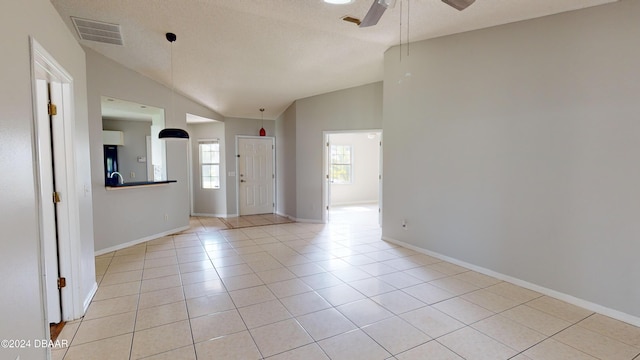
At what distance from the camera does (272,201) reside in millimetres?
7879

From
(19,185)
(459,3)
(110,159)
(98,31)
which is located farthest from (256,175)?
(459,3)

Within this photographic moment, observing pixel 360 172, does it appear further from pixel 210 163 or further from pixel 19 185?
pixel 19 185

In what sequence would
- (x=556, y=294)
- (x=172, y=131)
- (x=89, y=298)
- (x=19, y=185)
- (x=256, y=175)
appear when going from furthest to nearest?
1. (x=256, y=175)
2. (x=172, y=131)
3. (x=556, y=294)
4. (x=89, y=298)
5. (x=19, y=185)

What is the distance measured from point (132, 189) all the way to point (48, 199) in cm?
246

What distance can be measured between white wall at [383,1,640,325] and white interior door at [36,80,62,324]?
3.93m

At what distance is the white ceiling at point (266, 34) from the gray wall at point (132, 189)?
23cm

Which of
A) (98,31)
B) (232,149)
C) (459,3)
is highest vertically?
(98,31)

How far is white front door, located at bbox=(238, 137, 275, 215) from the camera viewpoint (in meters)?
7.42

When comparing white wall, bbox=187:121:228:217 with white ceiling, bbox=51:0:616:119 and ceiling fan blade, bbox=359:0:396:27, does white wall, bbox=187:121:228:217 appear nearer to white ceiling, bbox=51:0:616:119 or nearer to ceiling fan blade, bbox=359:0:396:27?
white ceiling, bbox=51:0:616:119

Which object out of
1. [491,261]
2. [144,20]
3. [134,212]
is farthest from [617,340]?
[134,212]

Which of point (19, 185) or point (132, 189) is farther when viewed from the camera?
point (132, 189)

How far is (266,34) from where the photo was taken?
11.4ft

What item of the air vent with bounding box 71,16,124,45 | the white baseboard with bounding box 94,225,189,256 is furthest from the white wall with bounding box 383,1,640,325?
the white baseboard with bounding box 94,225,189,256

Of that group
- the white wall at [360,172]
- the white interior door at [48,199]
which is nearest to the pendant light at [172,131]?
the white interior door at [48,199]
